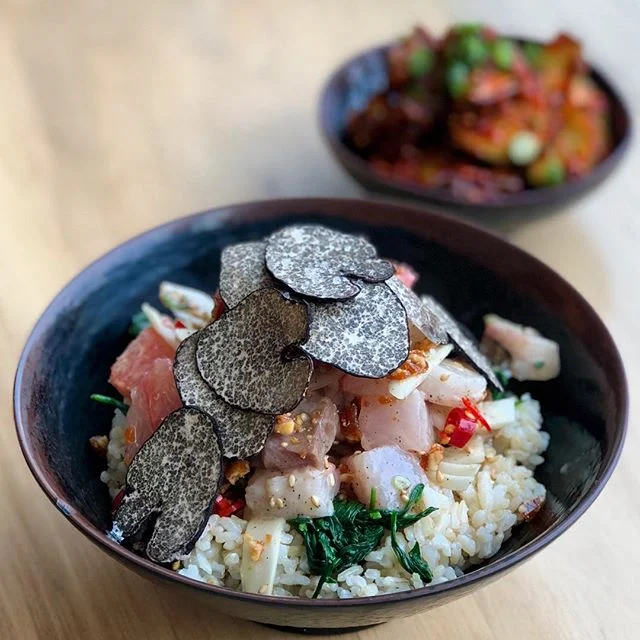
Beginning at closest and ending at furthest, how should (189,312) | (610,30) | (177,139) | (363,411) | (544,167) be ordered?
(363,411)
(189,312)
(544,167)
(177,139)
(610,30)

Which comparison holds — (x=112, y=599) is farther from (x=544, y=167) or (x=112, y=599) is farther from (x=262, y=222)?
(x=544, y=167)

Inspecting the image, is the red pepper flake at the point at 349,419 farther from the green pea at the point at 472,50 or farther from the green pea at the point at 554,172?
the green pea at the point at 472,50

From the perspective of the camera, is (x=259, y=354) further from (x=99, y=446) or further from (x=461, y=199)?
(x=461, y=199)

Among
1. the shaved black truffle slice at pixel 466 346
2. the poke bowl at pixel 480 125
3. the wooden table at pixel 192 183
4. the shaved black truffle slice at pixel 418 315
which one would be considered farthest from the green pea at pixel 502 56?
the shaved black truffle slice at pixel 418 315

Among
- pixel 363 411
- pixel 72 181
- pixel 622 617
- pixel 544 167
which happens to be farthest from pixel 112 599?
pixel 544 167

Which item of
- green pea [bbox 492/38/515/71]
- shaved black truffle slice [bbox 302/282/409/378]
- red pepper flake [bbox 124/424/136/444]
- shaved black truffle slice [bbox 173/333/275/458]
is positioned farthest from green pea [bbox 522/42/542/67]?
red pepper flake [bbox 124/424/136/444]
